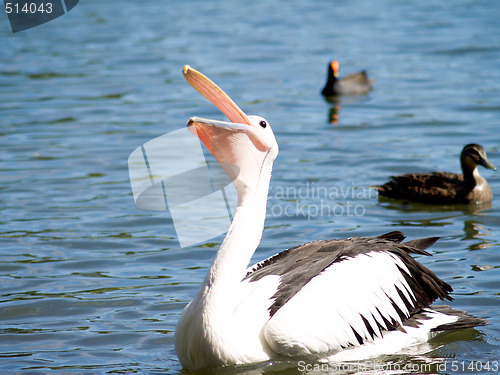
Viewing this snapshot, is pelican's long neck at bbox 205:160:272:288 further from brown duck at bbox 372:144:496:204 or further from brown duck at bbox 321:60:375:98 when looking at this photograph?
brown duck at bbox 321:60:375:98

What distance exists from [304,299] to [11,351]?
66.7 inches

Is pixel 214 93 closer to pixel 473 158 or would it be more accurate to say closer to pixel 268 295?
pixel 268 295

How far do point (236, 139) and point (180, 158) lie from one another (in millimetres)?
4551

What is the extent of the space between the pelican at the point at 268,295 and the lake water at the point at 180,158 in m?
0.16

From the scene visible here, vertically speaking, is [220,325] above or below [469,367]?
above

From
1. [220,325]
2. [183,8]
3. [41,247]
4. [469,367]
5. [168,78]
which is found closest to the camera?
[220,325]

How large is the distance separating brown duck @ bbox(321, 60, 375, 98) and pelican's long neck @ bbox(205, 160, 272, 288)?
25.8 feet

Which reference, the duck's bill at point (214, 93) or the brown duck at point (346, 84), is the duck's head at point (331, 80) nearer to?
the brown duck at point (346, 84)

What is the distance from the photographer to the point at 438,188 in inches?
287

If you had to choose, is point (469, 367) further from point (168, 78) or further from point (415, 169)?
point (168, 78)

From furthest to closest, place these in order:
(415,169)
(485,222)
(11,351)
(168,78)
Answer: (168,78) → (415,169) → (485,222) → (11,351)

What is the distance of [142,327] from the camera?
195 inches

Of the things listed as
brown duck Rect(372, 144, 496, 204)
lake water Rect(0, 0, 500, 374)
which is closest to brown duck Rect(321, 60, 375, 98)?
lake water Rect(0, 0, 500, 374)

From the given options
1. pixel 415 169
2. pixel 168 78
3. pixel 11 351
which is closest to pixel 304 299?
pixel 11 351
